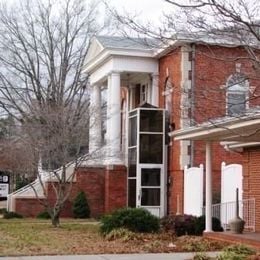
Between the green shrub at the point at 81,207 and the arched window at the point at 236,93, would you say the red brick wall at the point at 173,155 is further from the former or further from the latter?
the arched window at the point at 236,93

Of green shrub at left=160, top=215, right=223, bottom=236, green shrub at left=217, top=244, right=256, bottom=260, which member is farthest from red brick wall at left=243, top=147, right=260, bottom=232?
green shrub at left=217, top=244, right=256, bottom=260

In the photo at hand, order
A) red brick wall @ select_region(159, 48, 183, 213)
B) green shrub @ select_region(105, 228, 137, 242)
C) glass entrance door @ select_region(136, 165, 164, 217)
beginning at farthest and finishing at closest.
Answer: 1. glass entrance door @ select_region(136, 165, 164, 217)
2. red brick wall @ select_region(159, 48, 183, 213)
3. green shrub @ select_region(105, 228, 137, 242)

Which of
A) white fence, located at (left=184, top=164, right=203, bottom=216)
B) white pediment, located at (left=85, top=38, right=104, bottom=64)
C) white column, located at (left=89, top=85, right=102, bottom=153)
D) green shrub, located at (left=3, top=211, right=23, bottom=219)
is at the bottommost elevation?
green shrub, located at (left=3, top=211, right=23, bottom=219)

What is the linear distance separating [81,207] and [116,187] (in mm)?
2023

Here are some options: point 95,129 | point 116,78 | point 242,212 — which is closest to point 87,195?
point 95,129

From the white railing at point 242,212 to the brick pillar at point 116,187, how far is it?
10978 mm

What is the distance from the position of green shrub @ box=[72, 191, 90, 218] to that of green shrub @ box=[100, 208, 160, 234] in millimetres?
12536

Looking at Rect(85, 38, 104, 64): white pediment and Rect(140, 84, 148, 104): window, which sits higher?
Rect(85, 38, 104, 64): white pediment

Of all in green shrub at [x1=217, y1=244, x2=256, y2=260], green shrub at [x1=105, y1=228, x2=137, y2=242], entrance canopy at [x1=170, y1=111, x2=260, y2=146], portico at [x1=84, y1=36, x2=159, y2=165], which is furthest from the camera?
portico at [x1=84, y1=36, x2=159, y2=165]

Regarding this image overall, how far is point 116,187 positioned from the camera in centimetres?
3412

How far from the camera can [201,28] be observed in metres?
11.2

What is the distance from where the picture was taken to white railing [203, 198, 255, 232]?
22.0m

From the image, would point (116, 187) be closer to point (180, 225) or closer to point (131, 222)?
point (180, 225)

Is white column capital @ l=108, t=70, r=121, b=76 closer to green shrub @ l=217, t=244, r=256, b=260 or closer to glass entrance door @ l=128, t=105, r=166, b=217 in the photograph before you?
glass entrance door @ l=128, t=105, r=166, b=217
